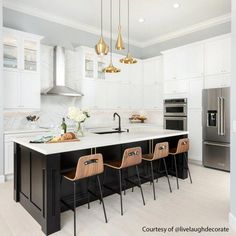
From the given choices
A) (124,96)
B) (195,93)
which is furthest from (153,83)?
(195,93)

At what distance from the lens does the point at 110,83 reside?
597cm

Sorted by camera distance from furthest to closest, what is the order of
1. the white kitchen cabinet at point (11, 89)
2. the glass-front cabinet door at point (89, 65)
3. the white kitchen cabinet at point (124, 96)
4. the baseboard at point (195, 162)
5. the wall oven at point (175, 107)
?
the white kitchen cabinet at point (124, 96), the glass-front cabinet door at point (89, 65), the wall oven at point (175, 107), the baseboard at point (195, 162), the white kitchen cabinet at point (11, 89)

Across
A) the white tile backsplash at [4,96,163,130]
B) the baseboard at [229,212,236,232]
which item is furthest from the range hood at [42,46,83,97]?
the baseboard at [229,212,236,232]

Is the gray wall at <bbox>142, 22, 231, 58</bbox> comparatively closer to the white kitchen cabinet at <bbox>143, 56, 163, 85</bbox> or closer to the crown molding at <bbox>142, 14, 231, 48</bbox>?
the crown molding at <bbox>142, 14, 231, 48</bbox>

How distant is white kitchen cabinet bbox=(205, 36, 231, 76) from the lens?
456 cm

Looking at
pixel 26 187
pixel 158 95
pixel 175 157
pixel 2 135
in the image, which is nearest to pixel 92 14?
pixel 158 95

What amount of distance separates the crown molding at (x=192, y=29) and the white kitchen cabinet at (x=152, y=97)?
1.47 m

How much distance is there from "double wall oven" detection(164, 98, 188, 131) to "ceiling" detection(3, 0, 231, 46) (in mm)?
2008

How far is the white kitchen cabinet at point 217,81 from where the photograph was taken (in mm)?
4570

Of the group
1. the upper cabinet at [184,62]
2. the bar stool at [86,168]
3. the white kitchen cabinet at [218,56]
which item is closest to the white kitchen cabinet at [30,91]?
the bar stool at [86,168]

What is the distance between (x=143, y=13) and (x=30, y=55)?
2726 millimetres

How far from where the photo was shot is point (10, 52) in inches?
167

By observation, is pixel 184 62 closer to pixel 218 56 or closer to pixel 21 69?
pixel 218 56

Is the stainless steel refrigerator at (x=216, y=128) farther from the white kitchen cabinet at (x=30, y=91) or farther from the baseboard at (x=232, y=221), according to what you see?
the white kitchen cabinet at (x=30, y=91)
